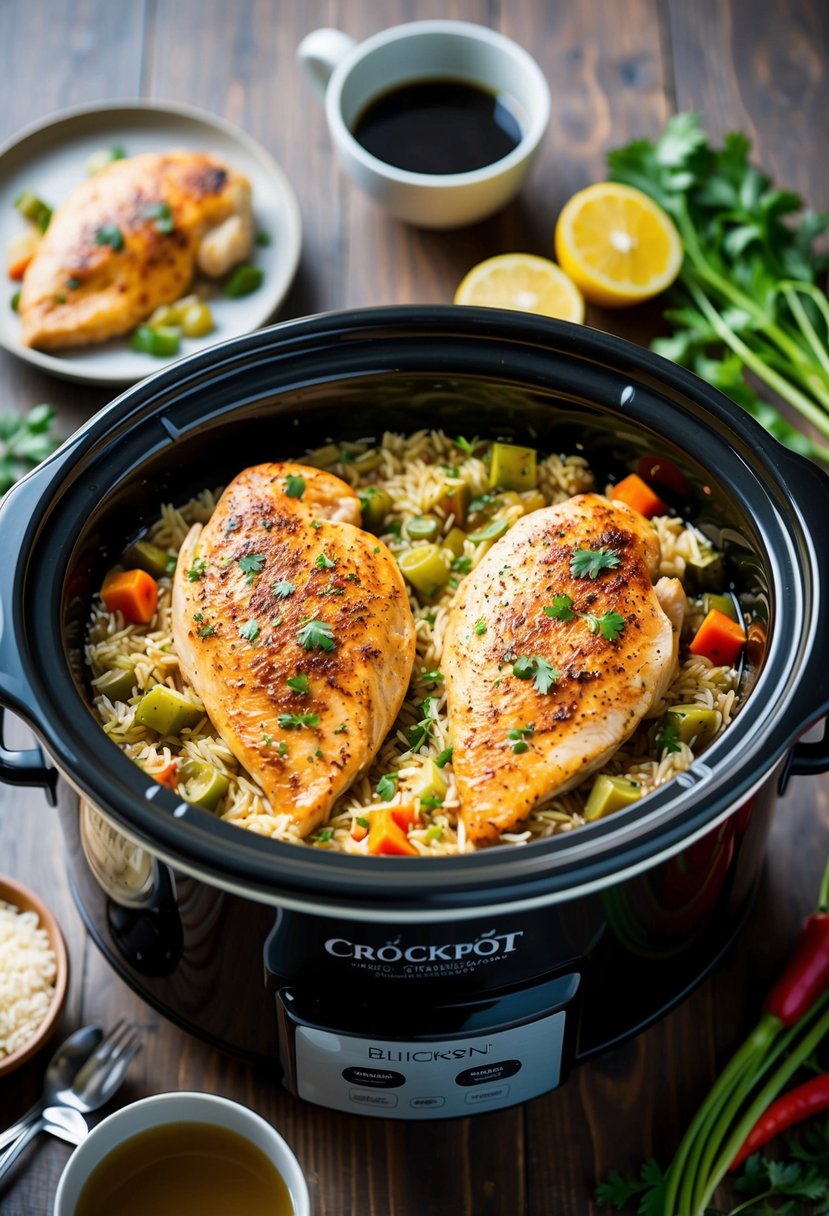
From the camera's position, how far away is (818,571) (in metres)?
2.15

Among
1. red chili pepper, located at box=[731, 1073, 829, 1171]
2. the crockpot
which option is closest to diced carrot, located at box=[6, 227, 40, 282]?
the crockpot

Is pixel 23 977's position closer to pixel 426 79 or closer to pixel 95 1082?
pixel 95 1082

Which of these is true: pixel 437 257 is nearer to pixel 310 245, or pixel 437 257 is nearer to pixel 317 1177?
pixel 310 245

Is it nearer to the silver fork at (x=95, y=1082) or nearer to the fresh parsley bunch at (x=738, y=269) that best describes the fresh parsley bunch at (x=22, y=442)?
the silver fork at (x=95, y=1082)

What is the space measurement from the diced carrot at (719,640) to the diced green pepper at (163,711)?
92 centimetres

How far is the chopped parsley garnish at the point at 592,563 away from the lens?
7.84 feet

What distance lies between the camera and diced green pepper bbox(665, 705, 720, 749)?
7.63 ft

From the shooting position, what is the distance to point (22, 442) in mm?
3219

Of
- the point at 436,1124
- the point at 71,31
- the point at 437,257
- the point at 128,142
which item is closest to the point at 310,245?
the point at 437,257

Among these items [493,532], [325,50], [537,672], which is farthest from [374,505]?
[325,50]

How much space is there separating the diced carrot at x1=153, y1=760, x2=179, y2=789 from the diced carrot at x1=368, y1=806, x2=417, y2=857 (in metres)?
0.35

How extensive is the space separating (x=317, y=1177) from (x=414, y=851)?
2.33 ft

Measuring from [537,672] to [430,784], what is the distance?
0.26m

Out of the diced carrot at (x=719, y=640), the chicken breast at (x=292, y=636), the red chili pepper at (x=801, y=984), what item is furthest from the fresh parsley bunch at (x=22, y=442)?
the red chili pepper at (x=801, y=984)
